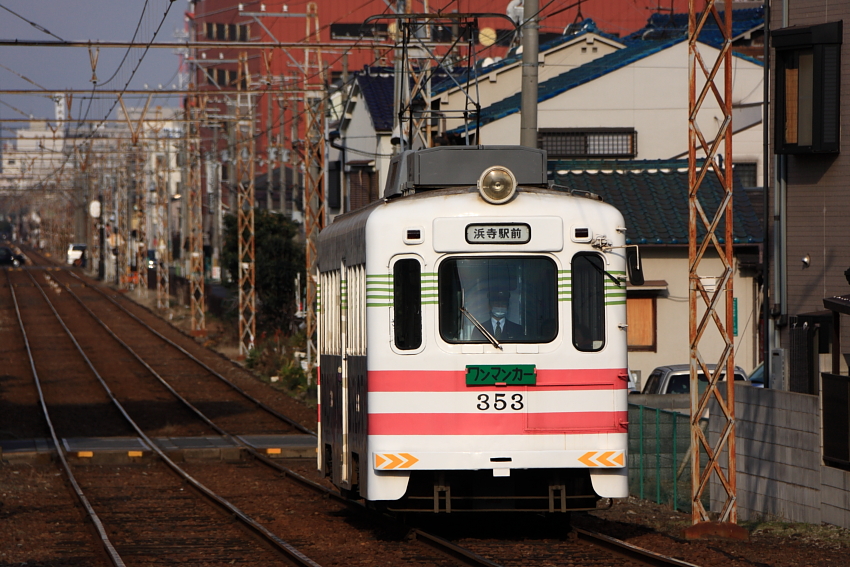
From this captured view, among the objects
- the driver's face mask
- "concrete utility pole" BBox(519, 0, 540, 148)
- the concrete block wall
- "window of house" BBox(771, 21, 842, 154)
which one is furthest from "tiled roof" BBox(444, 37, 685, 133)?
the driver's face mask

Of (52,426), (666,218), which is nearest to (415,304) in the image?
(666,218)

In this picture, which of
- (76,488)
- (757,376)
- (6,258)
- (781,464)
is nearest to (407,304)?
(781,464)

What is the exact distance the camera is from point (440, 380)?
9172 millimetres

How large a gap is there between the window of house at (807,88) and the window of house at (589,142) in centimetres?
1234

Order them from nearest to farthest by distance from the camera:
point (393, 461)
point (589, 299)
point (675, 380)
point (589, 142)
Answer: point (393, 461) → point (589, 299) → point (675, 380) → point (589, 142)

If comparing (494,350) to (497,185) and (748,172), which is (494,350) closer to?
(497,185)

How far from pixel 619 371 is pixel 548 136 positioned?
18516 mm

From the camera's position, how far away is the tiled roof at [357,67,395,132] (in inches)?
1332

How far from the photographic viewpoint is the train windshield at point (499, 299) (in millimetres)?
9227

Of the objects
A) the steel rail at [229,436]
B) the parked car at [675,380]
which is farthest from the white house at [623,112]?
the parked car at [675,380]

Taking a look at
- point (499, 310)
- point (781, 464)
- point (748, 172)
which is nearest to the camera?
point (499, 310)

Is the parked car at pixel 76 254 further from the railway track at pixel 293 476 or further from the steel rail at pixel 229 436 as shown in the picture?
the steel rail at pixel 229 436

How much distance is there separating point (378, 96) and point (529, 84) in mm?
20909

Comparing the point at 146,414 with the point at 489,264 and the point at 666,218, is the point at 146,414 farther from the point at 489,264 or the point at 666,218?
the point at 489,264
